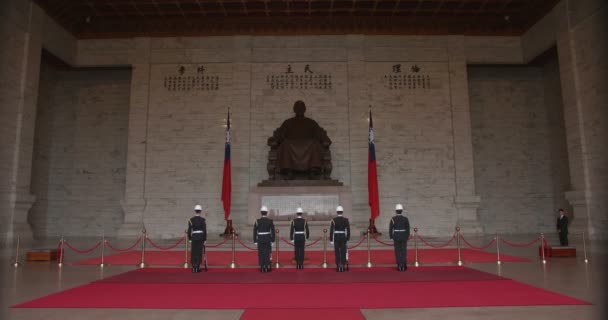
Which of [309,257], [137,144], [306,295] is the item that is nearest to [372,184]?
[309,257]

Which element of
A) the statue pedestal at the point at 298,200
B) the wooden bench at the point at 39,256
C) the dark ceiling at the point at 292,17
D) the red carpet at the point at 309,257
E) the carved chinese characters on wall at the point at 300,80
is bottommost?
the red carpet at the point at 309,257

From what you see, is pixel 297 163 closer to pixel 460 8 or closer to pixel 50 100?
pixel 460 8

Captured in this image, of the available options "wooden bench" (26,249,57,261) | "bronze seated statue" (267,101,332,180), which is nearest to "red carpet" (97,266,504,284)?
"wooden bench" (26,249,57,261)

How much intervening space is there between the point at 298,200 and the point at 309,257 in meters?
2.92

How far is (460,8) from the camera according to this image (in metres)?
12.0

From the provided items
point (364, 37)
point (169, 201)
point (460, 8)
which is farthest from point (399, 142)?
point (169, 201)

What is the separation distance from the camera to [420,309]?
3668mm

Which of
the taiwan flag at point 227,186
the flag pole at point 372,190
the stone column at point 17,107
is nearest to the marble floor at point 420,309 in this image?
the stone column at point 17,107

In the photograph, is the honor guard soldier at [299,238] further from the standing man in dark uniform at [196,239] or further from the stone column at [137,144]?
the stone column at [137,144]

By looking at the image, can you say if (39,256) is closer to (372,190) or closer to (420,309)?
(420,309)

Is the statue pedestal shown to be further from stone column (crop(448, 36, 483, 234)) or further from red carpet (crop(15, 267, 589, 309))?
red carpet (crop(15, 267, 589, 309))

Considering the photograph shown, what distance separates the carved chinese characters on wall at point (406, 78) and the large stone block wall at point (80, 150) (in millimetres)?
7965

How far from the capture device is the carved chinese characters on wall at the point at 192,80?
41.1ft

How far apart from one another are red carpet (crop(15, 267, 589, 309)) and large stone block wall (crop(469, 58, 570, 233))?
27.9 ft
